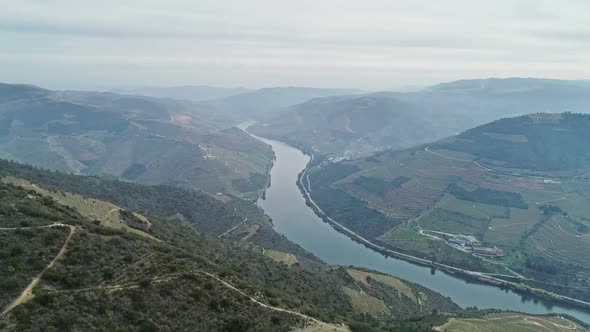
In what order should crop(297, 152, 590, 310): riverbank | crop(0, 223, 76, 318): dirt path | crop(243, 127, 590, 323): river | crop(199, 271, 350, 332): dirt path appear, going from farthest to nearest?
1. crop(297, 152, 590, 310): riverbank
2. crop(243, 127, 590, 323): river
3. crop(199, 271, 350, 332): dirt path
4. crop(0, 223, 76, 318): dirt path

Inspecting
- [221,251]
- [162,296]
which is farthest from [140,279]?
[221,251]

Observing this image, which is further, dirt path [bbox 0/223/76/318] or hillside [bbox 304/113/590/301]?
hillside [bbox 304/113/590/301]

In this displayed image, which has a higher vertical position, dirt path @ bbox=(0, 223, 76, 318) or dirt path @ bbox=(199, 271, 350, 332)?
dirt path @ bbox=(0, 223, 76, 318)

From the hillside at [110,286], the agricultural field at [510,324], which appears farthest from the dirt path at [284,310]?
the agricultural field at [510,324]

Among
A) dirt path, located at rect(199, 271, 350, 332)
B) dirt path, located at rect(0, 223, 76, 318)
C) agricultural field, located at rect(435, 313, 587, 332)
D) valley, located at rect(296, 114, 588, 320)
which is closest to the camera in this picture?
dirt path, located at rect(0, 223, 76, 318)

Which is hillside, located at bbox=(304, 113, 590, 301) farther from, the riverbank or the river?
the river

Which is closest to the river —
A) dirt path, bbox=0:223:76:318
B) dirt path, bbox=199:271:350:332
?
dirt path, bbox=199:271:350:332

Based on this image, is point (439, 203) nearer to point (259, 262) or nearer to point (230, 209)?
point (230, 209)
